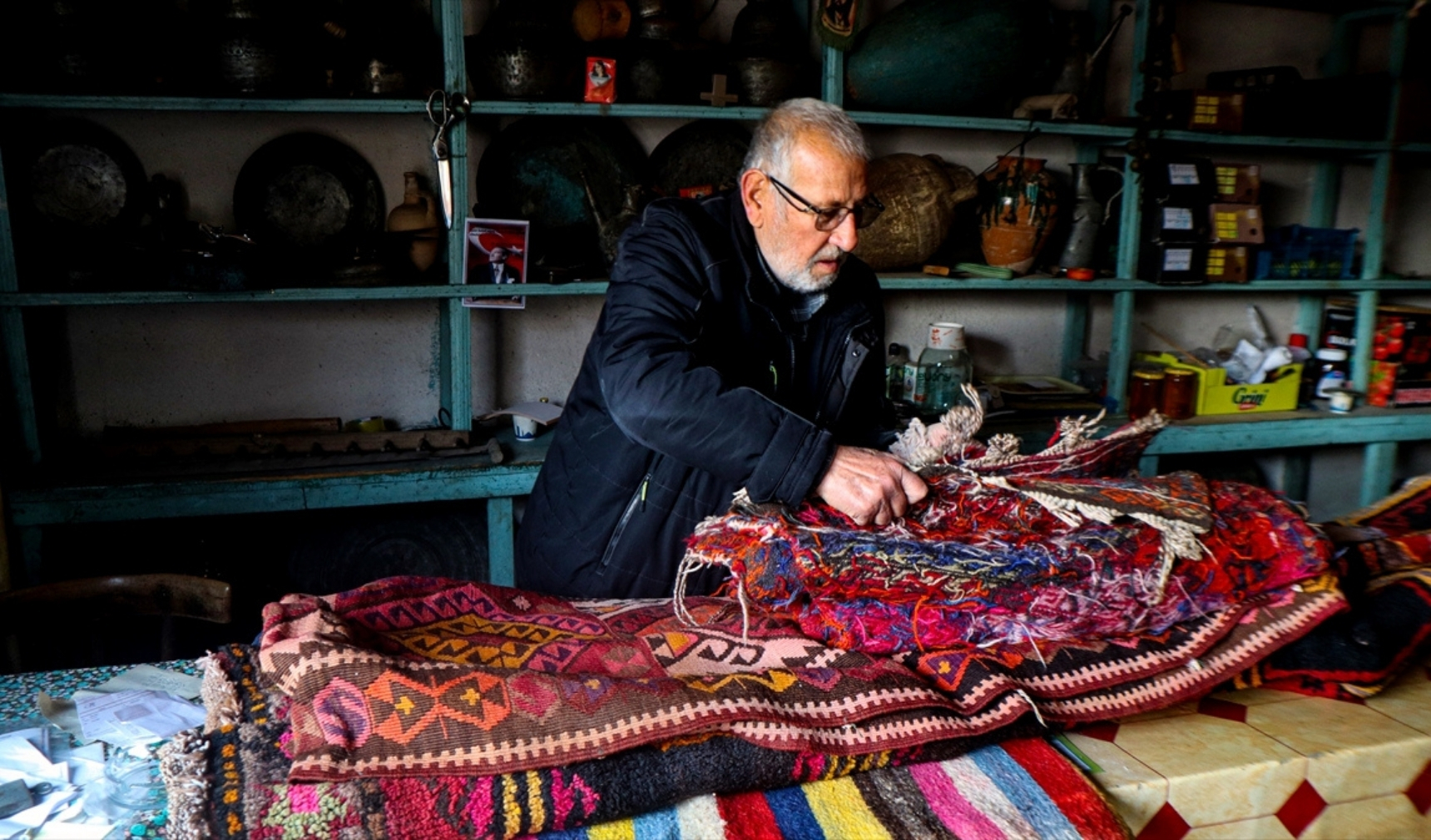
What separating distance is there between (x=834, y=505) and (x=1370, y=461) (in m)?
3.42

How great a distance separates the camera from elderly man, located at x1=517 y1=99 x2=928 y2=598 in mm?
1438

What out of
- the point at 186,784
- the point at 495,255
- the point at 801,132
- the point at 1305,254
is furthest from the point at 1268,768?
the point at 1305,254

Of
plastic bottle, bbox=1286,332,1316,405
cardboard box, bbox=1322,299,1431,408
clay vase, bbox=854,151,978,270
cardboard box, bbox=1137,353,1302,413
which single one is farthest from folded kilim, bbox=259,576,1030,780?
cardboard box, bbox=1322,299,1431,408

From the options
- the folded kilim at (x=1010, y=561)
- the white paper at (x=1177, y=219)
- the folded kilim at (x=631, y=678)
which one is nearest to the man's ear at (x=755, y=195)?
the folded kilim at (x=1010, y=561)

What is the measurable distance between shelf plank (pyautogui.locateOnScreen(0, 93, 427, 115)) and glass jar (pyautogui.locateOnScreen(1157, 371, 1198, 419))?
8.81 ft

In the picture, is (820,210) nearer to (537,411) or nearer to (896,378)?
(537,411)

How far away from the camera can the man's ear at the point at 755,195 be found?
1.74 metres

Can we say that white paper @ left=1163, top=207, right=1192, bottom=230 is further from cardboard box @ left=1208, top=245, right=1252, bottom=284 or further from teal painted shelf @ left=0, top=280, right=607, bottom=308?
teal painted shelf @ left=0, top=280, right=607, bottom=308

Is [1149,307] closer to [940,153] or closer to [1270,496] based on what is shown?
[940,153]

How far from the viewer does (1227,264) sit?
11.9 feet

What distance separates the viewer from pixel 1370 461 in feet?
12.7

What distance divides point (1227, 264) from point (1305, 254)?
42 cm

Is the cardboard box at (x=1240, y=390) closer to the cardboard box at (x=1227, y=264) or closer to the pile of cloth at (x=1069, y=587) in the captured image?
the cardboard box at (x=1227, y=264)

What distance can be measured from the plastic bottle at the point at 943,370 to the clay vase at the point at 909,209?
283 millimetres
